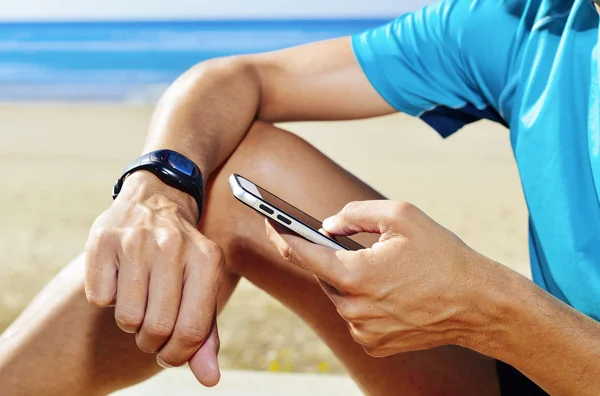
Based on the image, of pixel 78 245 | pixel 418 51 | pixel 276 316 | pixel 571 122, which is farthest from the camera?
pixel 78 245

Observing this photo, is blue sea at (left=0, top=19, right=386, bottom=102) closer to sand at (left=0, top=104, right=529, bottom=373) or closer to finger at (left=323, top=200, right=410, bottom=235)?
sand at (left=0, top=104, right=529, bottom=373)

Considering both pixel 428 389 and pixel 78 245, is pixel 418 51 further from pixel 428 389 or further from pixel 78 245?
Result: pixel 78 245

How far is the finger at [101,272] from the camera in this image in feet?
2.50

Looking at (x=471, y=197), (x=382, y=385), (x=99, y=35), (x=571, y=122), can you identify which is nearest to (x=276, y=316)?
(x=382, y=385)

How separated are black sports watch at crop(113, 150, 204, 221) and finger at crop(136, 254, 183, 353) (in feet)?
0.55

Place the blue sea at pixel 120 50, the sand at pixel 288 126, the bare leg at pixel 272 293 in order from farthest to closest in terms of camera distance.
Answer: the blue sea at pixel 120 50 → the sand at pixel 288 126 → the bare leg at pixel 272 293

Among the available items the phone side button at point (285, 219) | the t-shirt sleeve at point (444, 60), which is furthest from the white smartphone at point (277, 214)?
the t-shirt sleeve at point (444, 60)

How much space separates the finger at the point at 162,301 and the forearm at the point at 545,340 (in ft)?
1.14

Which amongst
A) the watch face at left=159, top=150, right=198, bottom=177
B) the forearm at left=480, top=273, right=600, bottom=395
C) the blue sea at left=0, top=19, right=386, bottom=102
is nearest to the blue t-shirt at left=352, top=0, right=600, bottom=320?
the forearm at left=480, top=273, right=600, bottom=395

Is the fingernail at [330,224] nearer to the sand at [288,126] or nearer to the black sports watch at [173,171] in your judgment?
the black sports watch at [173,171]

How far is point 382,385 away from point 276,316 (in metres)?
1.15

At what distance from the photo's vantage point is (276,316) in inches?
86.0

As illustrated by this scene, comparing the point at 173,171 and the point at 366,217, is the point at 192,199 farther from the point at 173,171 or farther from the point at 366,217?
the point at 366,217

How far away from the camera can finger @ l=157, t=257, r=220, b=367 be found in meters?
0.75
